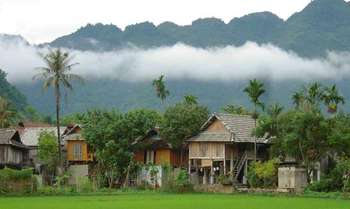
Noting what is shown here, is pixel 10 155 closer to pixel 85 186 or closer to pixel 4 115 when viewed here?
pixel 85 186

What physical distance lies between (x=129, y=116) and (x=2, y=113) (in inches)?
1061

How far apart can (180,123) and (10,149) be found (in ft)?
62.9

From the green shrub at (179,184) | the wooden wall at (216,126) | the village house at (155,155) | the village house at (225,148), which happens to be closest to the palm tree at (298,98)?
the village house at (225,148)

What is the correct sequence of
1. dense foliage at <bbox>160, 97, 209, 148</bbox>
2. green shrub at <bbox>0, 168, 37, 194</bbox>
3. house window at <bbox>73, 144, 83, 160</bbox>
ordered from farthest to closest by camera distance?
house window at <bbox>73, 144, 83, 160</bbox> → dense foliage at <bbox>160, 97, 209, 148</bbox> → green shrub at <bbox>0, 168, 37, 194</bbox>

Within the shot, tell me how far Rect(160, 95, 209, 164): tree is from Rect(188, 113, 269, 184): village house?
2.95 feet

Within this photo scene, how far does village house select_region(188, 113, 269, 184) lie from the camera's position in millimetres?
73438

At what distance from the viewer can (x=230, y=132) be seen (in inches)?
2872

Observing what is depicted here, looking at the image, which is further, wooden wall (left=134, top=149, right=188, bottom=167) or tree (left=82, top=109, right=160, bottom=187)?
wooden wall (left=134, top=149, right=188, bottom=167)

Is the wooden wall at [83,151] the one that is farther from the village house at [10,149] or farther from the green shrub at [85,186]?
the green shrub at [85,186]

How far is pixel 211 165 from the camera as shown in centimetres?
7544

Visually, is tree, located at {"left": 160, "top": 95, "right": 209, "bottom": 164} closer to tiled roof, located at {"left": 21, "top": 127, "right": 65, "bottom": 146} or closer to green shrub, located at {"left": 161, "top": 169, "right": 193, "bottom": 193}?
green shrub, located at {"left": 161, "top": 169, "right": 193, "bottom": 193}

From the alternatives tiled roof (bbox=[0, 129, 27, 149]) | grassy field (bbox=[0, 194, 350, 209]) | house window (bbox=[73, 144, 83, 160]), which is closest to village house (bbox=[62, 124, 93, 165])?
house window (bbox=[73, 144, 83, 160])

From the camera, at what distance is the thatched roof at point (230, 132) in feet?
239

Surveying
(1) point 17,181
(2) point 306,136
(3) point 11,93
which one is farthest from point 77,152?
(3) point 11,93
